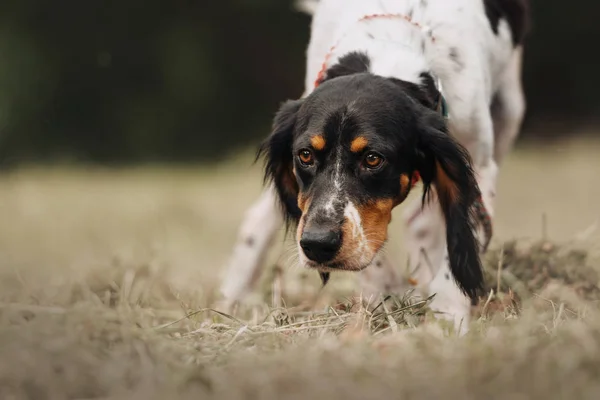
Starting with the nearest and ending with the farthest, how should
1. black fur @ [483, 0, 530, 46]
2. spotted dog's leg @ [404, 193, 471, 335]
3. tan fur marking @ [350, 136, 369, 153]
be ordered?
tan fur marking @ [350, 136, 369, 153], spotted dog's leg @ [404, 193, 471, 335], black fur @ [483, 0, 530, 46]

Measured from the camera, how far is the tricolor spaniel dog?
11.5 ft

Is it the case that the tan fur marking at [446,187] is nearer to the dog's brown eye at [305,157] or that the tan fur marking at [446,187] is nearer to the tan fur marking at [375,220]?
the tan fur marking at [375,220]

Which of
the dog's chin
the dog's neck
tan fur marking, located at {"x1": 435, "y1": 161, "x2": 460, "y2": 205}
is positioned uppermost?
the dog's neck

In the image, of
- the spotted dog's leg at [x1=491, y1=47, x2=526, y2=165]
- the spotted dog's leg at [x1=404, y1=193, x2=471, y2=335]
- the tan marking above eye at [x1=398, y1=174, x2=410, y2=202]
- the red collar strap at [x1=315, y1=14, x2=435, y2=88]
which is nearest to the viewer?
the tan marking above eye at [x1=398, y1=174, x2=410, y2=202]

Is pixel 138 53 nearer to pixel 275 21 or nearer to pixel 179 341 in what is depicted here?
pixel 275 21

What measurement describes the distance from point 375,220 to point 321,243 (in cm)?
29

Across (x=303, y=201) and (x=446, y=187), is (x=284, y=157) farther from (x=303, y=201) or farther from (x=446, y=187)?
(x=446, y=187)

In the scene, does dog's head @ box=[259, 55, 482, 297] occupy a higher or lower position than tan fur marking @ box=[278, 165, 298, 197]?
higher

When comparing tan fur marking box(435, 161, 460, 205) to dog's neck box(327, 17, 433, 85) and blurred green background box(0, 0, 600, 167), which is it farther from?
blurred green background box(0, 0, 600, 167)

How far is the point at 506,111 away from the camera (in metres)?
4.93

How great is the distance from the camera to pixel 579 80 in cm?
1438

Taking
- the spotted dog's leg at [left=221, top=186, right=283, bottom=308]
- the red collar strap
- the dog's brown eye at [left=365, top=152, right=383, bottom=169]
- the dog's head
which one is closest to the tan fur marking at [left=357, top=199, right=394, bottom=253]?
the dog's head

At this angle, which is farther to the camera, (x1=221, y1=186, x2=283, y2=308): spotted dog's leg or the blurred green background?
the blurred green background

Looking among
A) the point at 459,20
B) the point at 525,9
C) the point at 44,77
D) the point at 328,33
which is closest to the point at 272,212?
the point at 328,33
